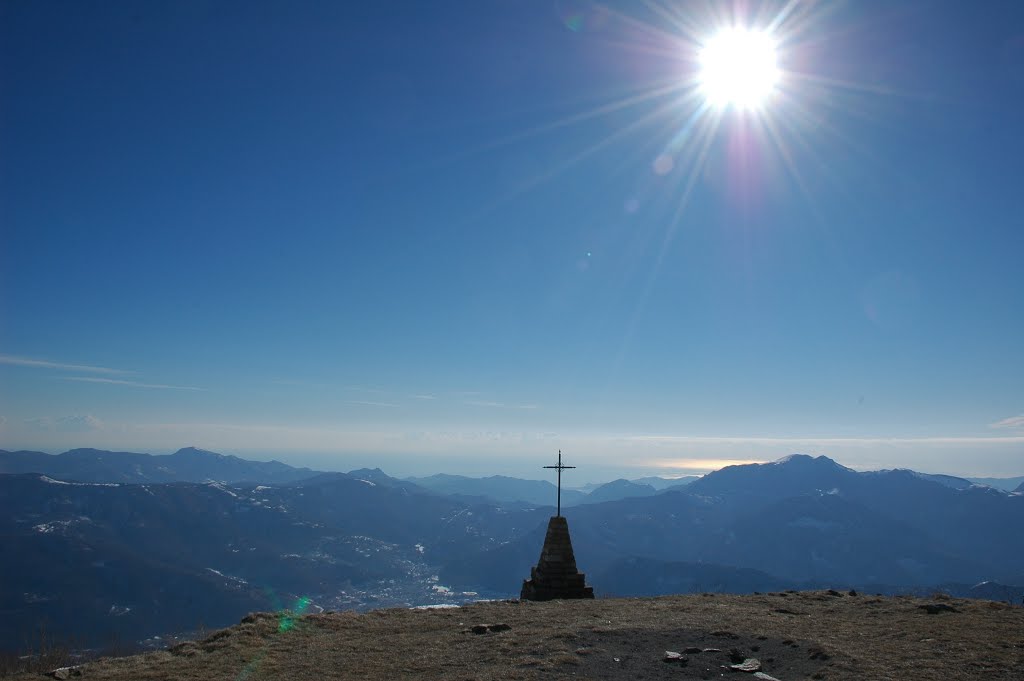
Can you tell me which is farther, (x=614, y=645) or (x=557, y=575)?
(x=557, y=575)

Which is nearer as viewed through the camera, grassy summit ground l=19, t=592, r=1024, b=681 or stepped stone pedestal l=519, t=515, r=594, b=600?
grassy summit ground l=19, t=592, r=1024, b=681

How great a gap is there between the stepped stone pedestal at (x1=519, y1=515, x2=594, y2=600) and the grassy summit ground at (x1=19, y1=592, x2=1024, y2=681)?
4.67 meters

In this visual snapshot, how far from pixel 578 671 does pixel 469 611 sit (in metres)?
8.56

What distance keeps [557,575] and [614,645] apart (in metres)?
10.4

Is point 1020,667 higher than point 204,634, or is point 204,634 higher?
point 1020,667

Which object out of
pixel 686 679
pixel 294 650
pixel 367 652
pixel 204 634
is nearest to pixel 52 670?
pixel 204 634

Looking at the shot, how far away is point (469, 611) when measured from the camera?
2114cm

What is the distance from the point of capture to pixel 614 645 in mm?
15617

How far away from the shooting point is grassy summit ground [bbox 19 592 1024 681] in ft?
43.9

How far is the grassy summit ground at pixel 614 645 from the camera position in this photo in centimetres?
1338

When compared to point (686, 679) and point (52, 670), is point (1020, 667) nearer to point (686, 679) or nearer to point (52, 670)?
point (686, 679)

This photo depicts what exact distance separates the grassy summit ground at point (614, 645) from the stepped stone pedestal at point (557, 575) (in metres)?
4.67

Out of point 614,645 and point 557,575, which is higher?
point 614,645

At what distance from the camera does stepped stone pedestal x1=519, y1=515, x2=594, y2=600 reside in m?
25.6
